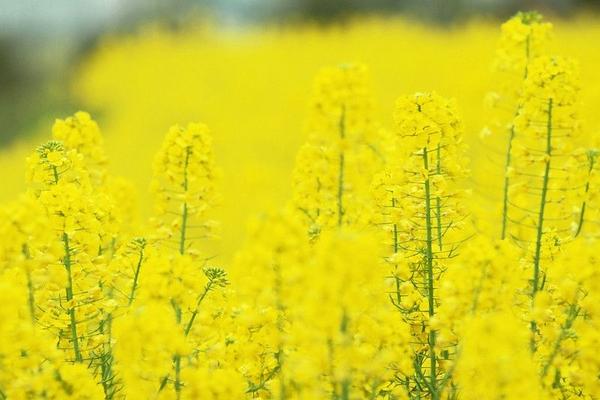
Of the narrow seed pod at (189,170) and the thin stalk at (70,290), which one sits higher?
the narrow seed pod at (189,170)

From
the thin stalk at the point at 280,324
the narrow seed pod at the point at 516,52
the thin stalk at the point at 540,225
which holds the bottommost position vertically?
the thin stalk at the point at 280,324

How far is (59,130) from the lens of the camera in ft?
12.9

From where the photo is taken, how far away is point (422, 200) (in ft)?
10.9

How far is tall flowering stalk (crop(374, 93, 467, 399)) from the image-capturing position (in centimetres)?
310

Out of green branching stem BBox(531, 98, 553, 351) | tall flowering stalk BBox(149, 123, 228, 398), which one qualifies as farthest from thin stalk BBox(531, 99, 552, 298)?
tall flowering stalk BBox(149, 123, 228, 398)

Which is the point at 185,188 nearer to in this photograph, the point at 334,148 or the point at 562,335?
the point at 334,148

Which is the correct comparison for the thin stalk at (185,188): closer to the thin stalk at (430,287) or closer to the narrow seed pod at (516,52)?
the thin stalk at (430,287)

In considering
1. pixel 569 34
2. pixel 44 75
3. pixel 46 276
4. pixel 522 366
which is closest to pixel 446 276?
pixel 522 366

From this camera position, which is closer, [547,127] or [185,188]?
[547,127]

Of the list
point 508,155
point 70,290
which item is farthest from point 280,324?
point 508,155

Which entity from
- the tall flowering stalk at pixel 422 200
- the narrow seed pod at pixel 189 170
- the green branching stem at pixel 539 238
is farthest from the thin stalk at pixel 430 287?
the narrow seed pod at pixel 189 170

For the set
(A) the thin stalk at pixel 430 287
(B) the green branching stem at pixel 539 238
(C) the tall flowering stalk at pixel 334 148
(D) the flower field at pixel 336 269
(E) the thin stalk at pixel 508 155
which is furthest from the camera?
(E) the thin stalk at pixel 508 155

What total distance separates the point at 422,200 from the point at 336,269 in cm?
132

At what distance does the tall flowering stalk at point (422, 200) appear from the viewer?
310 cm
